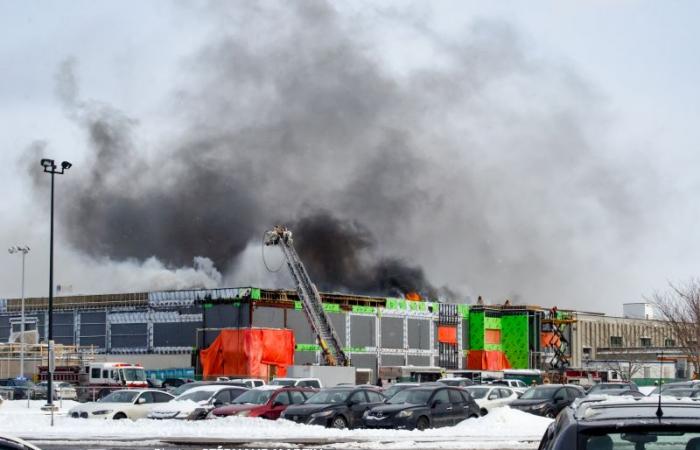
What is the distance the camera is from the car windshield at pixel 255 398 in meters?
35.0

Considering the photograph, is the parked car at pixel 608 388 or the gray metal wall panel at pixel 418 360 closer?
the parked car at pixel 608 388

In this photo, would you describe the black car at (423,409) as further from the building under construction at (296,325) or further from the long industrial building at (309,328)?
the long industrial building at (309,328)

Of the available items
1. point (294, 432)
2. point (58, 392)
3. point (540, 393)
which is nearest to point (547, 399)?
point (540, 393)

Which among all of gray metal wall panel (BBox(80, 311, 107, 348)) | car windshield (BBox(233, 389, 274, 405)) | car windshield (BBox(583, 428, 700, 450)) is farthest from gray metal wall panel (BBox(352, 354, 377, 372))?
car windshield (BBox(583, 428, 700, 450))

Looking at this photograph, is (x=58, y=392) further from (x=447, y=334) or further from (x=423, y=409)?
(x=447, y=334)

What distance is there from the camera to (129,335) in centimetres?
8081

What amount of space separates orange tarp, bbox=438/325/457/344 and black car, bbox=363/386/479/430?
179 feet

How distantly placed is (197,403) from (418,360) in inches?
1987

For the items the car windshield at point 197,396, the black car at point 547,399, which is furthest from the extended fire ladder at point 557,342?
the car windshield at point 197,396

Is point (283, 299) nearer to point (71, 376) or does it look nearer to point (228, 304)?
point (228, 304)

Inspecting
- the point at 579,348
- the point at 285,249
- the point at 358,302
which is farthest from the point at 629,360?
the point at 285,249

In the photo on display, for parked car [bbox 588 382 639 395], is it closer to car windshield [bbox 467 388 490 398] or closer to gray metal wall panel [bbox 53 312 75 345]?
car windshield [bbox 467 388 490 398]

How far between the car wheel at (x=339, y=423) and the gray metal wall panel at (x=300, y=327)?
4436 centimetres

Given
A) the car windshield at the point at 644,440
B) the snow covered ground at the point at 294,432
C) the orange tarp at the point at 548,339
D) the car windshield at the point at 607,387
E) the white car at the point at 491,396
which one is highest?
the orange tarp at the point at 548,339
